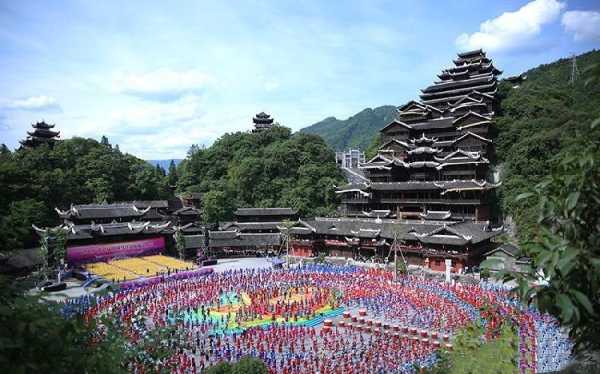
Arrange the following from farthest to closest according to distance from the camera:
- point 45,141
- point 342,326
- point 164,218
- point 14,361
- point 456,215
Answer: point 45,141 < point 164,218 < point 456,215 < point 342,326 < point 14,361

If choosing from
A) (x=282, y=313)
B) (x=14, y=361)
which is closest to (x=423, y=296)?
(x=282, y=313)

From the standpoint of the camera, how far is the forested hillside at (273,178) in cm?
5347

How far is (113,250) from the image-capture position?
1649 inches

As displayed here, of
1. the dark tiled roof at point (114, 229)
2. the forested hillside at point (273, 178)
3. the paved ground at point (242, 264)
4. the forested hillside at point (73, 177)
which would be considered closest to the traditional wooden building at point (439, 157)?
the forested hillside at point (273, 178)

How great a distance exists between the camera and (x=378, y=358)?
18.4 metres

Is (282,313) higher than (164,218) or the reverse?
the reverse

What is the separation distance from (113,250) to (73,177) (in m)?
14.4

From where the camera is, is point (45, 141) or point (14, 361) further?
point (45, 141)

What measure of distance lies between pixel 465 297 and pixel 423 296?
248 cm

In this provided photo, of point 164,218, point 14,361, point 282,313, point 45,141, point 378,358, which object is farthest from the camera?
point 45,141

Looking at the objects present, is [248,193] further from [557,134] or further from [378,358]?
[378,358]

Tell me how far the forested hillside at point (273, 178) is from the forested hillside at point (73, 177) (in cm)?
854

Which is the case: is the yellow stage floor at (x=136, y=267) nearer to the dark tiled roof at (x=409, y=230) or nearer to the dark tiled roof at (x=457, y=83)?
the dark tiled roof at (x=409, y=230)

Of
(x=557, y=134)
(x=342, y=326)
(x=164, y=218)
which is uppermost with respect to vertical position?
(x=557, y=134)
